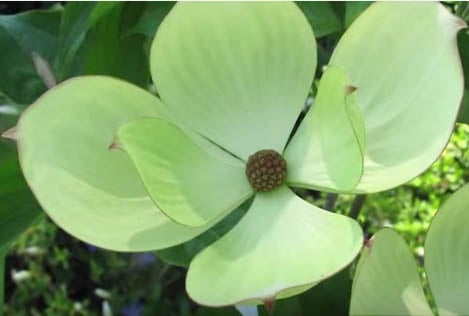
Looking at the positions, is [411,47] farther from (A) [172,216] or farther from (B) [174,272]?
(B) [174,272]

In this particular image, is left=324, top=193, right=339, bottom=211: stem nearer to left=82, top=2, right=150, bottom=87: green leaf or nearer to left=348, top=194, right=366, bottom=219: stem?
left=348, top=194, right=366, bottom=219: stem

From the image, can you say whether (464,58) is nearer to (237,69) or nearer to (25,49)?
(237,69)

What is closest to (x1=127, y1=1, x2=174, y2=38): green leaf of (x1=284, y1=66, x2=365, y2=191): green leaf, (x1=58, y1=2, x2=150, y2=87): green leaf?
(x1=58, y1=2, x2=150, y2=87): green leaf

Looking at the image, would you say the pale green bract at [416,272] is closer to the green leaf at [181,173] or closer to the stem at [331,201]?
the green leaf at [181,173]

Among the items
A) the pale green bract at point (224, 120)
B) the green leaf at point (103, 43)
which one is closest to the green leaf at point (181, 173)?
the pale green bract at point (224, 120)

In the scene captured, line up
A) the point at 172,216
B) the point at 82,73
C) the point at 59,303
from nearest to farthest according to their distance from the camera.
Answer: the point at 172,216 → the point at 82,73 → the point at 59,303

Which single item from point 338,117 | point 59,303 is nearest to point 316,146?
point 338,117
